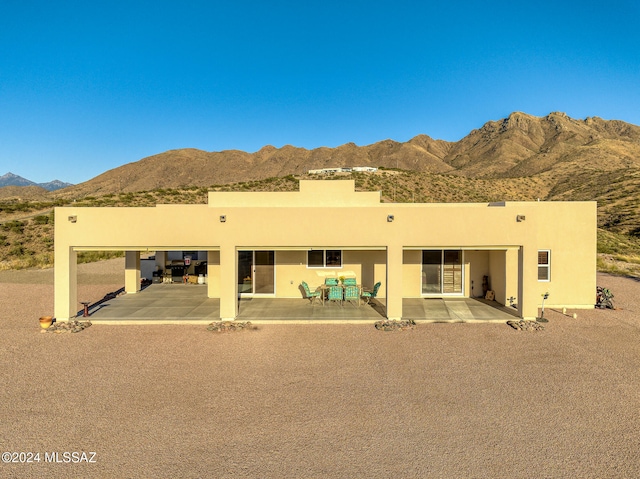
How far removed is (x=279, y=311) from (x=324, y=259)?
2690 millimetres

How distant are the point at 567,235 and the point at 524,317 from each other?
3733 mm

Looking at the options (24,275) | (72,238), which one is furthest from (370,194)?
(24,275)

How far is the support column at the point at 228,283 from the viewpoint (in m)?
10.2

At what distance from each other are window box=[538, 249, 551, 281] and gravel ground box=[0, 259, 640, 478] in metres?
2.43

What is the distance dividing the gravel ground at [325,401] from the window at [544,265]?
2.43 metres

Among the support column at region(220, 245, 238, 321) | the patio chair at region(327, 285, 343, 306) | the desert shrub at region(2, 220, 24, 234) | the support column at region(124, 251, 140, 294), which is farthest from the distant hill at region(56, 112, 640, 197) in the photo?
the support column at region(220, 245, 238, 321)

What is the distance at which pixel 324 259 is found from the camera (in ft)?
41.8

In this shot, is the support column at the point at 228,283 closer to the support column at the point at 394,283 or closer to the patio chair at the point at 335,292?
the patio chair at the point at 335,292

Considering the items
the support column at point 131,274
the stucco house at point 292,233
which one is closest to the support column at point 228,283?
the stucco house at point 292,233

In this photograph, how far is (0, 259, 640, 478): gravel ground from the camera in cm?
447

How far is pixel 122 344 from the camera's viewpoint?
8.59 m

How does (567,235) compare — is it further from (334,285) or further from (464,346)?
(334,285)

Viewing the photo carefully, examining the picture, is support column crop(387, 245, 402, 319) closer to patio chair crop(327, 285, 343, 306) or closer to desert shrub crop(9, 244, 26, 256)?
patio chair crop(327, 285, 343, 306)

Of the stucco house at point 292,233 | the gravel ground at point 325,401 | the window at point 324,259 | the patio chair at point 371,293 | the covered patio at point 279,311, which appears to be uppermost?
the stucco house at point 292,233
